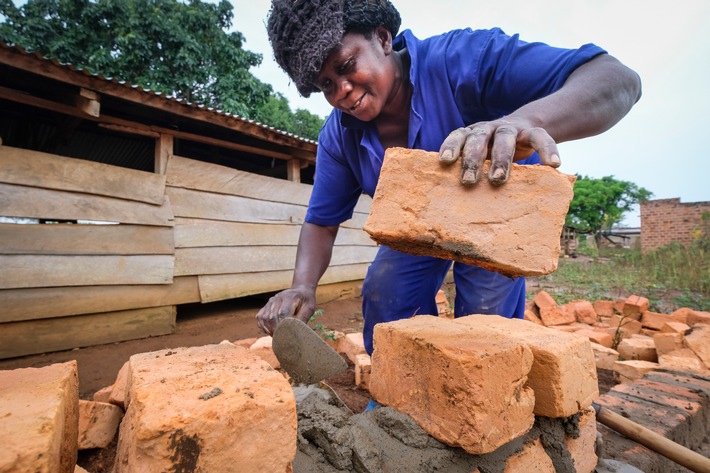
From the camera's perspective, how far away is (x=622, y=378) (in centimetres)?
275

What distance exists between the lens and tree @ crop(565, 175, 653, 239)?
25.6 metres

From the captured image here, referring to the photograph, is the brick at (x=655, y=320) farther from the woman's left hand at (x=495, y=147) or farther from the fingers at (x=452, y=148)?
the fingers at (x=452, y=148)

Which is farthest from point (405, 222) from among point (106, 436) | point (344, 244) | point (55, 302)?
point (344, 244)

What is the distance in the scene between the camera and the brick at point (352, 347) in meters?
3.00

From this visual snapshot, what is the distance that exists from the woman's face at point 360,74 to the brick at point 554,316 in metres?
3.94

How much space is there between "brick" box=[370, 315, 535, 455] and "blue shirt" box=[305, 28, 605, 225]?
0.92 m

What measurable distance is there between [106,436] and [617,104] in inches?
82.5

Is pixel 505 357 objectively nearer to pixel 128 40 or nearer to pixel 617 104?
pixel 617 104

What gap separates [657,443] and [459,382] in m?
1.26

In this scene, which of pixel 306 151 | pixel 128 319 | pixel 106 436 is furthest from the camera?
pixel 306 151

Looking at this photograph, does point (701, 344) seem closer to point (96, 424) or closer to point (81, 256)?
point (96, 424)

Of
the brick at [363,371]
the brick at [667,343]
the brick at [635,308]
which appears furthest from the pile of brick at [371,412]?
the brick at [635,308]

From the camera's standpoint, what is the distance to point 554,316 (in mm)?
4461

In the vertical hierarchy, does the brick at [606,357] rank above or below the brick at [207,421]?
below
